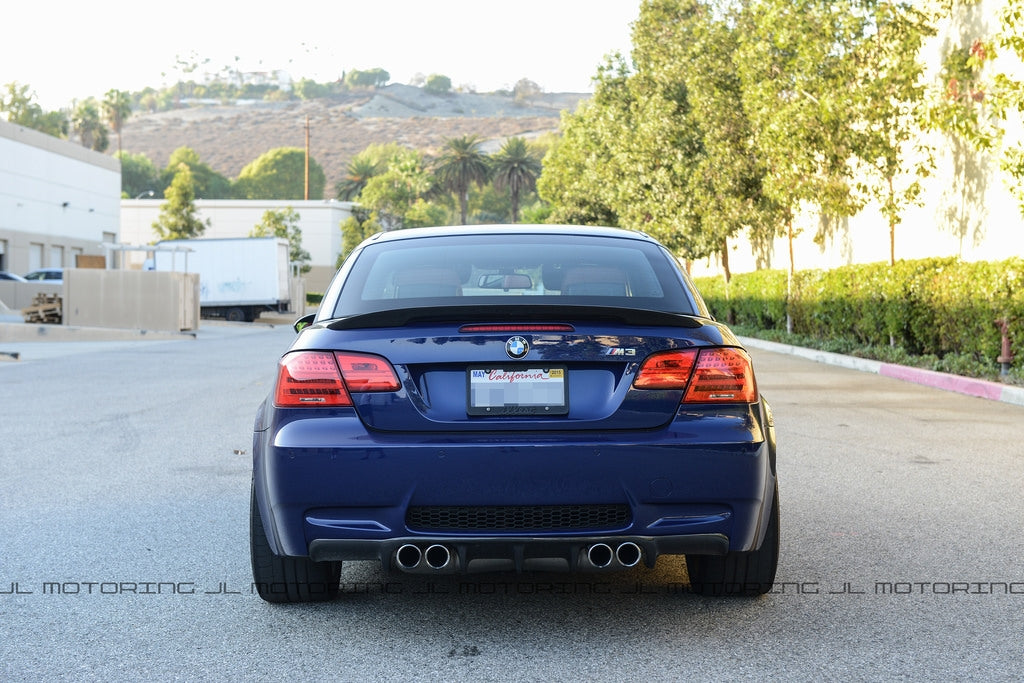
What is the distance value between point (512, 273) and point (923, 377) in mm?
12554

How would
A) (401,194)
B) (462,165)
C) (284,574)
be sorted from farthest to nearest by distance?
(401,194)
(462,165)
(284,574)

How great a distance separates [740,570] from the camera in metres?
4.92

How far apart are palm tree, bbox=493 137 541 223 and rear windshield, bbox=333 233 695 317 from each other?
10246cm

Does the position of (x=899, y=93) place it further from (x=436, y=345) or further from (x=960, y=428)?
(x=436, y=345)

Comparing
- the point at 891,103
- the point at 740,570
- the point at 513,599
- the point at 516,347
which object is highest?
the point at 891,103

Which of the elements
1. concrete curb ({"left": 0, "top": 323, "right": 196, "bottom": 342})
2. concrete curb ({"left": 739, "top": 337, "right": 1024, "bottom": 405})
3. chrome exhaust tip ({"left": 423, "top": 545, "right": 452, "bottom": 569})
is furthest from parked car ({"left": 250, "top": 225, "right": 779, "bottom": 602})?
concrete curb ({"left": 0, "top": 323, "right": 196, "bottom": 342})

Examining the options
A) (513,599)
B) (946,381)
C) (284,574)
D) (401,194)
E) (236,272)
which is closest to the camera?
(284,574)

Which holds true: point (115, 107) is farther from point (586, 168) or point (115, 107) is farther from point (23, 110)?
point (586, 168)

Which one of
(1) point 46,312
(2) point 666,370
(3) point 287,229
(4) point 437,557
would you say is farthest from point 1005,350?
(3) point 287,229

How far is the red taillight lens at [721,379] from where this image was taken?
444 centimetres

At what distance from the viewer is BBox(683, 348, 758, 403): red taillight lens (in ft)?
14.6

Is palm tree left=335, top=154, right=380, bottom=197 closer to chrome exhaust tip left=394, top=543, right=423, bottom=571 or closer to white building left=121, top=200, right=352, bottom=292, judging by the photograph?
white building left=121, top=200, right=352, bottom=292

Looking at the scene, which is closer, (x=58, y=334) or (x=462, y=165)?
(x=58, y=334)

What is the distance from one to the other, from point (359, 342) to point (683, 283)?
146 centimetres
